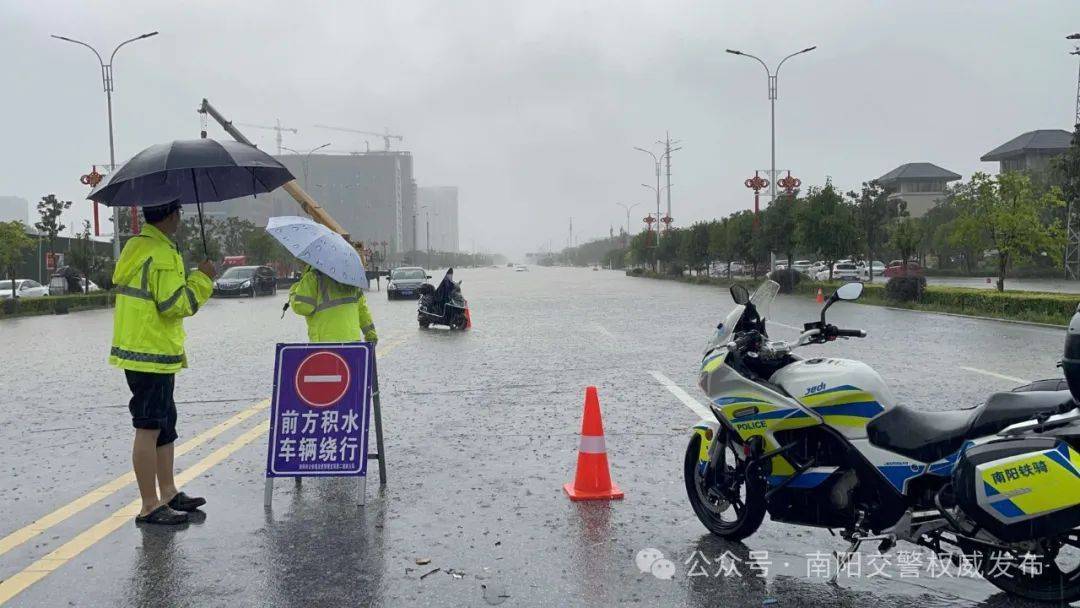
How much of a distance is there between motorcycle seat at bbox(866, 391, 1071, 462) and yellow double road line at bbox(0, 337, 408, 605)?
12.8 ft

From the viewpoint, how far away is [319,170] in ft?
567

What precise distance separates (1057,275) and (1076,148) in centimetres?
2466

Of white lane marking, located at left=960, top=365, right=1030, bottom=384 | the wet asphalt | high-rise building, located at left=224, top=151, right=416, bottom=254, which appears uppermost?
high-rise building, located at left=224, top=151, right=416, bottom=254

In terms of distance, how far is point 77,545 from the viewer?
4.80 meters

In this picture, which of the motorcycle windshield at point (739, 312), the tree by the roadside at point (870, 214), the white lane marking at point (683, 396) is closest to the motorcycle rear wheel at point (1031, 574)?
the motorcycle windshield at point (739, 312)

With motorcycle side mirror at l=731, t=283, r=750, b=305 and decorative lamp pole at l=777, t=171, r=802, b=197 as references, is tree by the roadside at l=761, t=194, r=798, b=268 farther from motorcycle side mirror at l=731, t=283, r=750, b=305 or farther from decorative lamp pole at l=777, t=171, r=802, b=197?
motorcycle side mirror at l=731, t=283, r=750, b=305

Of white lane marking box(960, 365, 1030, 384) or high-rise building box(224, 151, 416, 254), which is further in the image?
high-rise building box(224, 151, 416, 254)

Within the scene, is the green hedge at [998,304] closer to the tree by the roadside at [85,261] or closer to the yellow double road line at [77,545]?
the yellow double road line at [77,545]

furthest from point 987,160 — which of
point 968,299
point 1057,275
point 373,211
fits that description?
point 373,211

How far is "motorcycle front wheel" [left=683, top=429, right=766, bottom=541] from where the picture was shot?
4523 millimetres

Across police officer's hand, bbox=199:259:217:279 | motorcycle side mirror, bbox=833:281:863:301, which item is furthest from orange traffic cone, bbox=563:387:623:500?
police officer's hand, bbox=199:259:217:279

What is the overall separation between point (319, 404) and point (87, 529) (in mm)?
1423

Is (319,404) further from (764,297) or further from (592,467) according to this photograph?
(764,297)

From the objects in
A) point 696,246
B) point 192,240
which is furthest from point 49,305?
point 696,246
